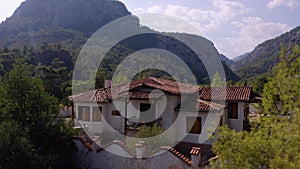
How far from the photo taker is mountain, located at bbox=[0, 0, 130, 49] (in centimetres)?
9600

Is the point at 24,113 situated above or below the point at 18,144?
above

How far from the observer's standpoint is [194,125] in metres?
17.8

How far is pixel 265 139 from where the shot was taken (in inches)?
232

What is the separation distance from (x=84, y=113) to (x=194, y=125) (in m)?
7.56

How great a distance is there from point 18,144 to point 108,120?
8.31m

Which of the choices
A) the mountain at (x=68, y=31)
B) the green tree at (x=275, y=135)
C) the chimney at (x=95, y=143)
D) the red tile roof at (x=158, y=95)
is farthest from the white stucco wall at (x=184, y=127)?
the mountain at (x=68, y=31)

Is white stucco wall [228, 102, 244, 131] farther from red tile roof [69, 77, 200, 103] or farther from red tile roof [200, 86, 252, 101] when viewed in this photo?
red tile roof [69, 77, 200, 103]

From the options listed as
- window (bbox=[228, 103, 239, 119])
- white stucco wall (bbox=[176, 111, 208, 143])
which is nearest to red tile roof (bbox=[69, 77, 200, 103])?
white stucco wall (bbox=[176, 111, 208, 143])

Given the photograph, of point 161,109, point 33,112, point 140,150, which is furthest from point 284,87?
point 161,109

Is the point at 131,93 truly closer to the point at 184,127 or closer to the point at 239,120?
the point at 184,127

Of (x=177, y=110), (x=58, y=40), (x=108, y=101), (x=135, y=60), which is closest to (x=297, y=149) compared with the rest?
(x=177, y=110)

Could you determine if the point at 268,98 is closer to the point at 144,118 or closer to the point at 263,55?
the point at 144,118

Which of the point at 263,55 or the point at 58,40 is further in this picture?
the point at 263,55

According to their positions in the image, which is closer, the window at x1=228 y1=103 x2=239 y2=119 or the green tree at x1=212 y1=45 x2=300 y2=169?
the green tree at x1=212 y1=45 x2=300 y2=169
